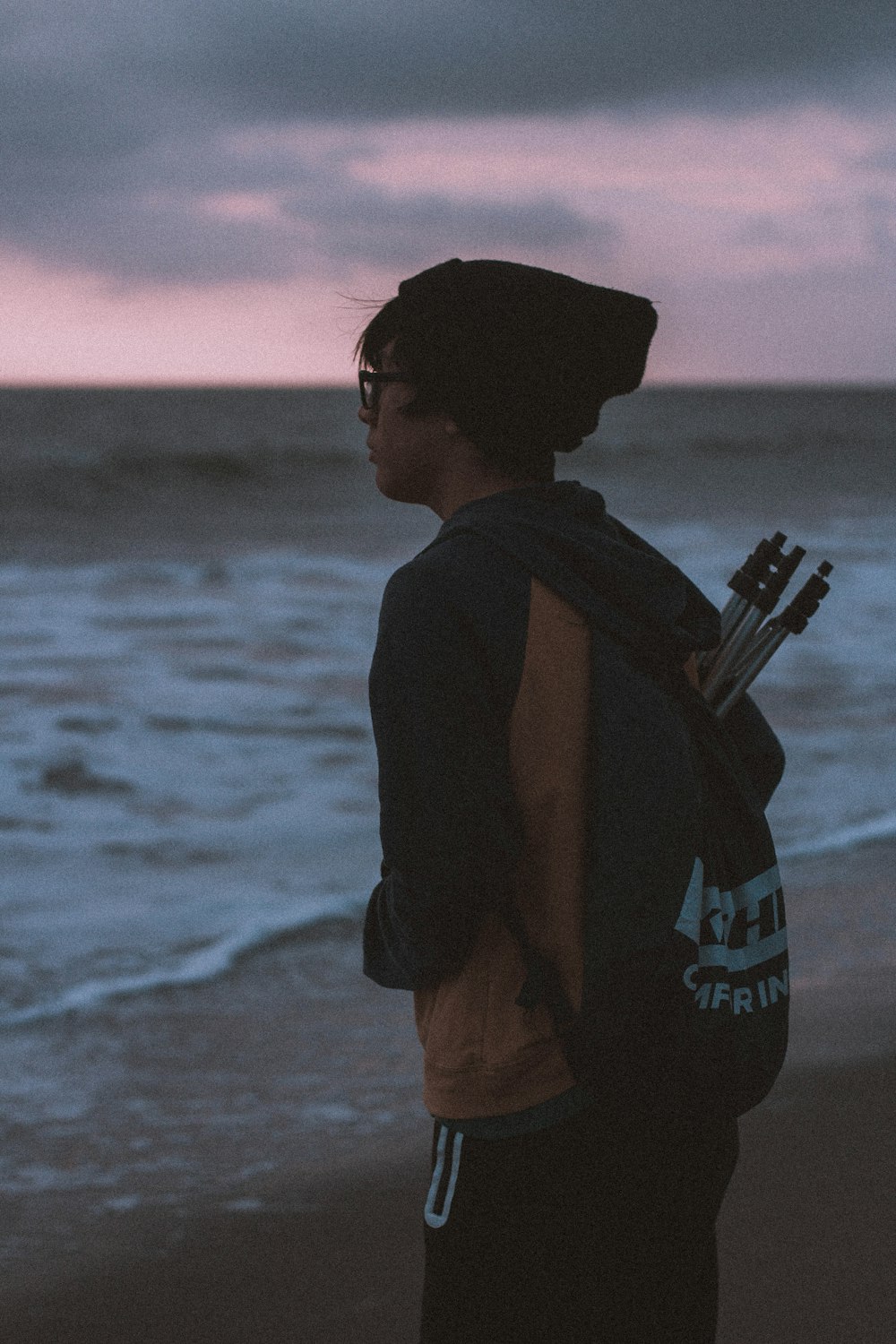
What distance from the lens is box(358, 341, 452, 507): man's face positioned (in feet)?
5.11

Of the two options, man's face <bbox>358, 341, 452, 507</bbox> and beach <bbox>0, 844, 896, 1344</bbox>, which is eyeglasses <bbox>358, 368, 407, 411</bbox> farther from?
beach <bbox>0, 844, 896, 1344</bbox>

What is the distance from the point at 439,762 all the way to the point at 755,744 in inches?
19.5

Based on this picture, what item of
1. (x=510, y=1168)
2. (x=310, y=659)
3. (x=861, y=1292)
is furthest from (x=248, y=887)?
(x=310, y=659)

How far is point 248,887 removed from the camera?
5.50 metres

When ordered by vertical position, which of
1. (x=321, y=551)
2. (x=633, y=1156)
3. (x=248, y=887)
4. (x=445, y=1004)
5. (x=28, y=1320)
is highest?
(x=321, y=551)

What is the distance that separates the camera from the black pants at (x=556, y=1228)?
1499mm

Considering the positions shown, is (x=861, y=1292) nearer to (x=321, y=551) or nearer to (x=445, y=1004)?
(x=445, y=1004)

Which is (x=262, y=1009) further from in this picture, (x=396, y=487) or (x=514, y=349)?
(x=514, y=349)

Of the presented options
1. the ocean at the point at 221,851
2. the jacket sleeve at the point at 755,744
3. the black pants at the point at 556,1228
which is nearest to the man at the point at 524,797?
the black pants at the point at 556,1228

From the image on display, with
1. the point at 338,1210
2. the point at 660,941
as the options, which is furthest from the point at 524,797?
the point at 338,1210

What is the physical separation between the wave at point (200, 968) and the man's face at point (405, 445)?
9.98ft

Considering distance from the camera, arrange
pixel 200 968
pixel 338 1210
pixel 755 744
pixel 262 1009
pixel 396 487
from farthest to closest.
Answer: pixel 200 968, pixel 262 1009, pixel 338 1210, pixel 755 744, pixel 396 487

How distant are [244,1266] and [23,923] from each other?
8.04 ft

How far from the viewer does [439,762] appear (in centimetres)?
140
